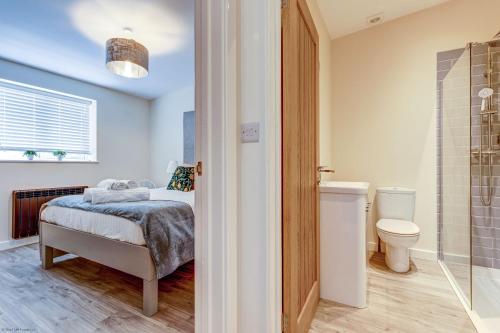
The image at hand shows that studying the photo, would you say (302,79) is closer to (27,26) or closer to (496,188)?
(496,188)

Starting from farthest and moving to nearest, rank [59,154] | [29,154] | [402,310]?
1. [59,154]
2. [29,154]
3. [402,310]

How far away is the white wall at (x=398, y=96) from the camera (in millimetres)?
2303

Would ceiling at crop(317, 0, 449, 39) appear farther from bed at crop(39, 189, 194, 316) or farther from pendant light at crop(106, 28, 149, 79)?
bed at crop(39, 189, 194, 316)

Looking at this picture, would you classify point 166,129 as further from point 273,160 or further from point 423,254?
point 423,254

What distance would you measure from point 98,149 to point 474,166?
4.85 metres

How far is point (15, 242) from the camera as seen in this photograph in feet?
9.73

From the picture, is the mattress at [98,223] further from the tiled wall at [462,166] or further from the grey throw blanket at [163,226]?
the tiled wall at [462,166]

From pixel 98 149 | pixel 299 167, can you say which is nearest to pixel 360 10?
pixel 299 167

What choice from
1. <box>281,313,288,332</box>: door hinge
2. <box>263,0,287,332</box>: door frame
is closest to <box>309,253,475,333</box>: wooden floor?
<box>281,313,288,332</box>: door hinge

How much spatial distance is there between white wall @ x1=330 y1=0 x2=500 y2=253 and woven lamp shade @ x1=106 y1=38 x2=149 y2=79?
2194 mm

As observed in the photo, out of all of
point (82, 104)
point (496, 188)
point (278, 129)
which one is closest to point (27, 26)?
point (82, 104)

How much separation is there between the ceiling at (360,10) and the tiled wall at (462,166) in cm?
57

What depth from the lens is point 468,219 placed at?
6.56 feet

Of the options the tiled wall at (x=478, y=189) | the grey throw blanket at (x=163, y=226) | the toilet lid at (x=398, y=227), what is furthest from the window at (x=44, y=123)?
the tiled wall at (x=478, y=189)
